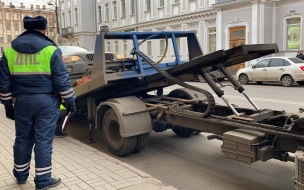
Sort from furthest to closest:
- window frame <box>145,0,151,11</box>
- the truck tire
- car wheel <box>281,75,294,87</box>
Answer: window frame <box>145,0,151,11</box>
car wheel <box>281,75,294,87</box>
the truck tire

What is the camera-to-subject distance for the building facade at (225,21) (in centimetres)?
2059

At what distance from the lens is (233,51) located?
13.7 feet

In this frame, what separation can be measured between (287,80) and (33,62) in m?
14.7

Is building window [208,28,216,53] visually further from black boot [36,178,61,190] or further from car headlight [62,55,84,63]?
black boot [36,178,61,190]

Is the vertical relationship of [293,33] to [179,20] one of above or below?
below

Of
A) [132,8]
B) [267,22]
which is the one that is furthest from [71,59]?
[132,8]

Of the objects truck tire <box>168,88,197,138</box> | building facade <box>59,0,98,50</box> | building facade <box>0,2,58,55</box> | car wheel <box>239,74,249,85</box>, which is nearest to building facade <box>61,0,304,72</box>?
car wheel <box>239,74,249,85</box>

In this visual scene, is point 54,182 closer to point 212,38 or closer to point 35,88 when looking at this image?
point 35,88

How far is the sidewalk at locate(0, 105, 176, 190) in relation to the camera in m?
4.03

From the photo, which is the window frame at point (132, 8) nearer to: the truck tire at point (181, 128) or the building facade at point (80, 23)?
the building facade at point (80, 23)

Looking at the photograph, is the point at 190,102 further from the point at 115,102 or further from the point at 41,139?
the point at 41,139

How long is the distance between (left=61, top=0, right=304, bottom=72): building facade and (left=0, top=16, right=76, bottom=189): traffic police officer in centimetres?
Answer: 1055

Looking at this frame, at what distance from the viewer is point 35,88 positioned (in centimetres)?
379

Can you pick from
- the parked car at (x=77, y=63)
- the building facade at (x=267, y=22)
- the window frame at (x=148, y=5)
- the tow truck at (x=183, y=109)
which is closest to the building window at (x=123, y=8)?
the window frame at (x=148, y=5)
